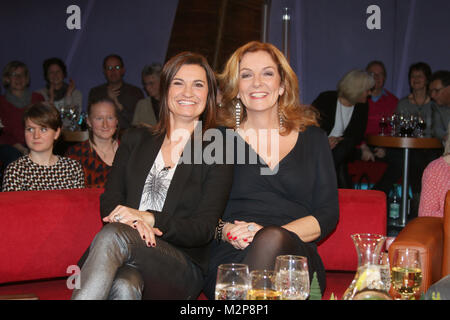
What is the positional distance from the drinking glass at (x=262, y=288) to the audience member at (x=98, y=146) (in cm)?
202

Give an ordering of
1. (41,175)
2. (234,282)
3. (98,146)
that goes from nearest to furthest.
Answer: (234,282)
(41,175)
(98,146)

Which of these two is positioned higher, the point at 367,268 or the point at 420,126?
the point at 420,126

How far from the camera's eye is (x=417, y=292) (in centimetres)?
160

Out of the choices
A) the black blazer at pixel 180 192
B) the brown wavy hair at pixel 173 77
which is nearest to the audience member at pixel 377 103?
A: the brown wavy hair at pixel 173 77

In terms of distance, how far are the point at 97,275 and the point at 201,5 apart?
6.08m

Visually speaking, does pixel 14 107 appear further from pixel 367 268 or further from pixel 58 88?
pixel 367 268

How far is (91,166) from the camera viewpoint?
333 cm

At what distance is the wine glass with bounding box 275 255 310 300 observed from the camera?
148cm

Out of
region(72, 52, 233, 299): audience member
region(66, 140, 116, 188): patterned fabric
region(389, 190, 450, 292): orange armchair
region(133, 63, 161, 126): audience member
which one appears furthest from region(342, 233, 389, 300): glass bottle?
region(133, 63, 161, 126): audience member

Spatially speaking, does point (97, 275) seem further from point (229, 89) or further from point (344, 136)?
point (344, 136)

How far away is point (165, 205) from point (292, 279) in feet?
2.75

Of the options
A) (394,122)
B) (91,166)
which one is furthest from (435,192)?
(394,122)

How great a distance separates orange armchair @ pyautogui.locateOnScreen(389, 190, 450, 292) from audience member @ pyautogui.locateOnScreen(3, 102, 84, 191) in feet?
5.64
